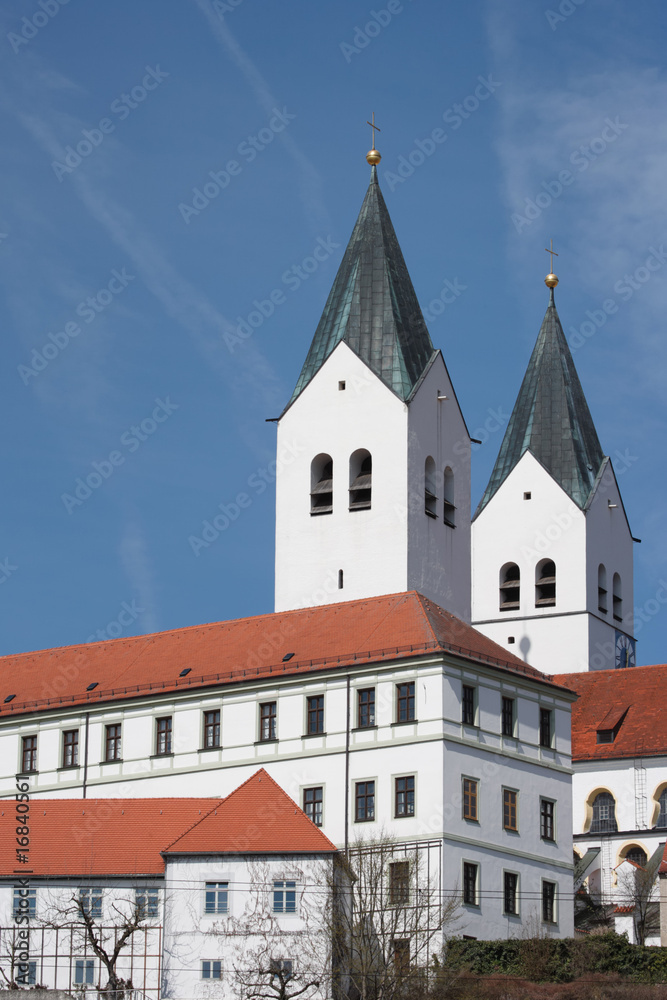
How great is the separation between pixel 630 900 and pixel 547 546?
1258 inches

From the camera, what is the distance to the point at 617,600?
10438 centimetres

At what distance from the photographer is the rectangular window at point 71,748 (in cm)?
7431

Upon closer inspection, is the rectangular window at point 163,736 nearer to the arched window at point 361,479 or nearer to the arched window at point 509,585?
the arched window at point 361,479

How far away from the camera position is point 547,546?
4060 inches

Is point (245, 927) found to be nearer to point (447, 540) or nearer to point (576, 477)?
point (447, 540)

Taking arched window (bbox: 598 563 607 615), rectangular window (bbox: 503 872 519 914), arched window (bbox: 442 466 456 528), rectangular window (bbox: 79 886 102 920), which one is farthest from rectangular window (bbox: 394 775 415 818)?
arched window (bbox: 598 563 607 615)

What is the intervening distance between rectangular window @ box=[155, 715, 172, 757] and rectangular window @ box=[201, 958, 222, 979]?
11353 mm

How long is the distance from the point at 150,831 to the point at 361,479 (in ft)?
70.5

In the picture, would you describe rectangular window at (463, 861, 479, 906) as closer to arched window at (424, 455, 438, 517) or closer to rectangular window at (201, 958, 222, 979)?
rectangular window at (201, 958, 222, 979)

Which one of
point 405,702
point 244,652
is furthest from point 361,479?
point 405,702

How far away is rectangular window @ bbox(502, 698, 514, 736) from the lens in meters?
68.2

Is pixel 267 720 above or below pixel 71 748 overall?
above

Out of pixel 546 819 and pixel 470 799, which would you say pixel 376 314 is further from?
pixel 470 799

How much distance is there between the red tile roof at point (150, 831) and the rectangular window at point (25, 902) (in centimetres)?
64
